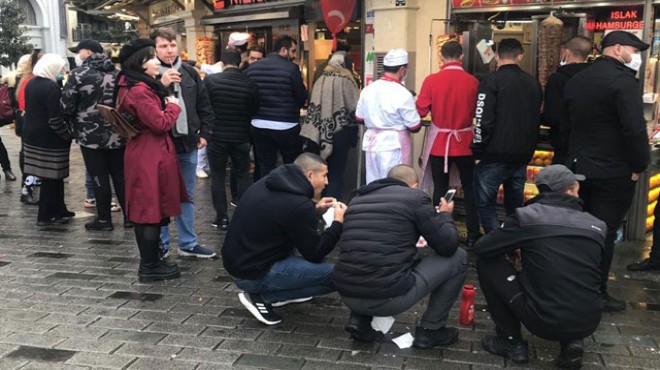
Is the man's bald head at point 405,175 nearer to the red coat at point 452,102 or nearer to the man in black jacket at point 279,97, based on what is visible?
the red coat at point 452,102

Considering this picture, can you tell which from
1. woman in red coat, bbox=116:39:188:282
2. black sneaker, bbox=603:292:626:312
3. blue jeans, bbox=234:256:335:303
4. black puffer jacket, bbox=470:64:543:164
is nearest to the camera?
blue jeans, bbox=234:256:335:303

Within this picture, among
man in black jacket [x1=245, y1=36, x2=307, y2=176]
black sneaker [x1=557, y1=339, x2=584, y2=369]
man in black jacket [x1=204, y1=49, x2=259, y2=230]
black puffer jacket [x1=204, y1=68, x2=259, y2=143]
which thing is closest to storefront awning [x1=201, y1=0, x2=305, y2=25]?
man in black jacket [x1=245, y1=36, x2=307, y2=176]

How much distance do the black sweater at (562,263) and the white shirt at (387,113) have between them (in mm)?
2453

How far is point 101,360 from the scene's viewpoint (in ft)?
12.2

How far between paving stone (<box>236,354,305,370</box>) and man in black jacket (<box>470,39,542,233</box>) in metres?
2.58

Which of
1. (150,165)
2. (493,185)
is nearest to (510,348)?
(493,185)

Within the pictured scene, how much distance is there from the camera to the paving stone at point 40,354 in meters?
3.75

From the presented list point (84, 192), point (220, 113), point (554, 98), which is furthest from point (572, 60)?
point (84, 192)

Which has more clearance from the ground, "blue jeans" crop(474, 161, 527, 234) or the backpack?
the backpack

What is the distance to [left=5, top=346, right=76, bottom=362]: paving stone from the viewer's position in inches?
148

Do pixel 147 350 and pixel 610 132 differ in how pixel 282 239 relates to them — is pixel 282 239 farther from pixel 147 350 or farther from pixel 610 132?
pixel 610 132

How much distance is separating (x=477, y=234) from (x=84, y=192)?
19.1 feet

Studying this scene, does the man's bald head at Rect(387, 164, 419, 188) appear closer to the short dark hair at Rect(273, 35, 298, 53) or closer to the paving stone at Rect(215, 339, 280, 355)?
the paving stone at Rect(215, 339, 280, 355)

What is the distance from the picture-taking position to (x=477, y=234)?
598 centimetres
